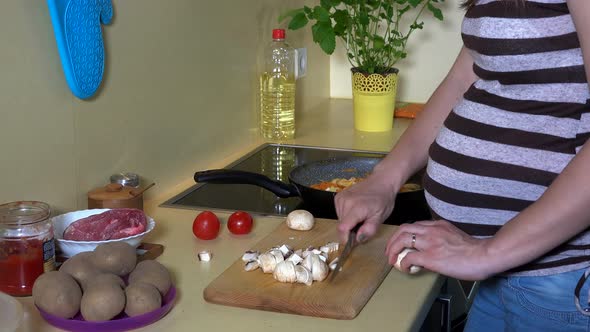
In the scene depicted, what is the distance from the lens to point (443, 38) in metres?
2.49

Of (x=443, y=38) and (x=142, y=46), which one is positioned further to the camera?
(x=443, y=38)

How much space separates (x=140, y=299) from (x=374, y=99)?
49.6 inches

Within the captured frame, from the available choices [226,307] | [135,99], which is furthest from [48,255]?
[135,99]

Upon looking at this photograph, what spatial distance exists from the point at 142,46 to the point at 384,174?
0.55m

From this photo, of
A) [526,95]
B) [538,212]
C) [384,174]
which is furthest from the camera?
[384,174]

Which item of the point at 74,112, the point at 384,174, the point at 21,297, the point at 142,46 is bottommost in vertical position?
the point at 21,297

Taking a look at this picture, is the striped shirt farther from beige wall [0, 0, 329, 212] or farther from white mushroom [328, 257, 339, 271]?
beige wall [0, 0, 329, 212]

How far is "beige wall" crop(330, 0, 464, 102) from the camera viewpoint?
8.12 feet

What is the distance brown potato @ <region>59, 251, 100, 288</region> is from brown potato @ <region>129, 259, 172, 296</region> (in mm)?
52

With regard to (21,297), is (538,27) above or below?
above

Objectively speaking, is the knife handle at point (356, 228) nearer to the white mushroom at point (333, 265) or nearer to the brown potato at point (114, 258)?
the white mushroom at point (333, 265)

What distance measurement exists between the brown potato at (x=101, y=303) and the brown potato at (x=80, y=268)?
43 mm

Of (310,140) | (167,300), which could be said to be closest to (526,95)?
(167,300)

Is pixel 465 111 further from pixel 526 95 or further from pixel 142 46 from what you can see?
pixel 142 46
